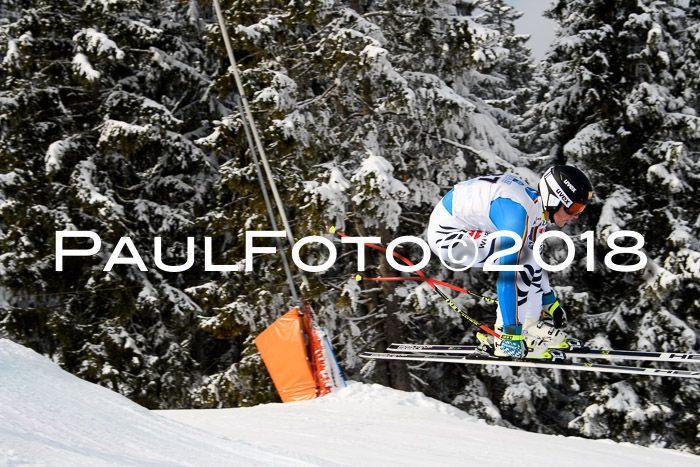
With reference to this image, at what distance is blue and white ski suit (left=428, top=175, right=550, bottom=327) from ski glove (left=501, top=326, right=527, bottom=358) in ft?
0.17

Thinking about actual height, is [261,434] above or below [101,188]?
below

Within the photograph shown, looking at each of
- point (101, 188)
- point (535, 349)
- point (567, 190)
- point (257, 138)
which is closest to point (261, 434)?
point (535, 349)

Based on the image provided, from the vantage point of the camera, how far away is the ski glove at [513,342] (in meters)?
4.59

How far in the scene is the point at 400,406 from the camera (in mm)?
6695

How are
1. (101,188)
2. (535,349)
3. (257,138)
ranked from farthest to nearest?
(101,188) → (257,138) → (535,349)

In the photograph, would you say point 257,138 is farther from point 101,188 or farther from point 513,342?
point 101,188

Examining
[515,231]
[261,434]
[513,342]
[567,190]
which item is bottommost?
[261,434]

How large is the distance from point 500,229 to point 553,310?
4.25 ft

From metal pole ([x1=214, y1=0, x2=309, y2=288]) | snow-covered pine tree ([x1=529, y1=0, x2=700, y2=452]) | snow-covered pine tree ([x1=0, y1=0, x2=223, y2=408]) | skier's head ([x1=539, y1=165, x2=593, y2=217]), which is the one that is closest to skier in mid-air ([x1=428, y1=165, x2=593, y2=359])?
skier's head ([x1=539, y1=165, x2=593, y2=217])

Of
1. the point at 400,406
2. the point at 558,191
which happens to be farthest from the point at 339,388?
the point at 558,191

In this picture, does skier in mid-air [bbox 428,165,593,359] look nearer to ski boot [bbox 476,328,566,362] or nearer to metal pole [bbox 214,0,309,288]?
ski boot [bbox 476,328,566,362]

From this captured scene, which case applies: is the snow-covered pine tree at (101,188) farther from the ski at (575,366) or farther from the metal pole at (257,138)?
the ski at (575,366)

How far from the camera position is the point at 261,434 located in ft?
15.9

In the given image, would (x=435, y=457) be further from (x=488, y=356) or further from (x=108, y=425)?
(x=108, y=425)
